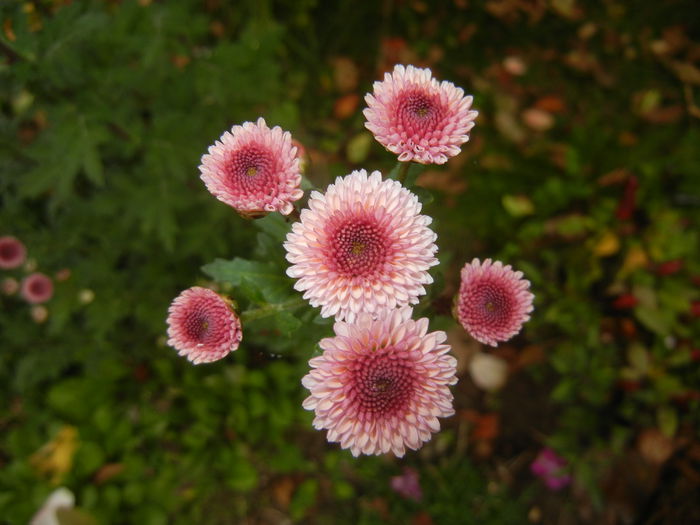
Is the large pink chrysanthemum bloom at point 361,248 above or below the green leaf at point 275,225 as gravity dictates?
above

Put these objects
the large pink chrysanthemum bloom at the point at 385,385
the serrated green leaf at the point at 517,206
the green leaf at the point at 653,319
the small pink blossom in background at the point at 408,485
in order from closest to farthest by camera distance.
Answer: the large pink chrysanthemum bloom at the point at 385,385
the small pink blossom in background at the point at 408,485
the green leaf at the point at 653,319
the serrated green leaf at the point at 517,206

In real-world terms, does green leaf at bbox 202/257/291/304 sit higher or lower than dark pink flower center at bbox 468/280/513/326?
lower

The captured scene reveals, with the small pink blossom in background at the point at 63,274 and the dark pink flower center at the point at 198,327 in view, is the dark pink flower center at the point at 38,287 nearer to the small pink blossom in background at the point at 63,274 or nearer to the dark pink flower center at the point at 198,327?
the small pink blossom in background at the point at 63,274

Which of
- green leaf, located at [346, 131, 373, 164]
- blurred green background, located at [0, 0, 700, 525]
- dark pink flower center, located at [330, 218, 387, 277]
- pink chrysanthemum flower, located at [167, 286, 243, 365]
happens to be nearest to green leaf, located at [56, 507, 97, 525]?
blurred green background, located at [0, 0, 700, 525]

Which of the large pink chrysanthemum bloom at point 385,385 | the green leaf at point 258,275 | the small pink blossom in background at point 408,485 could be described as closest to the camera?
the large pink chrysanthemum bloom at point 385,385

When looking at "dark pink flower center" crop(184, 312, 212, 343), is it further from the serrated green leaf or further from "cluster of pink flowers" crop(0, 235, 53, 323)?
the serrated green leaf

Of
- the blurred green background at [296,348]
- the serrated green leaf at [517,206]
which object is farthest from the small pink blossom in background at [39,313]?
the serrated green leaf at [517,206]

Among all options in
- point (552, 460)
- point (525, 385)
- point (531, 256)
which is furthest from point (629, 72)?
point (552, 460)
